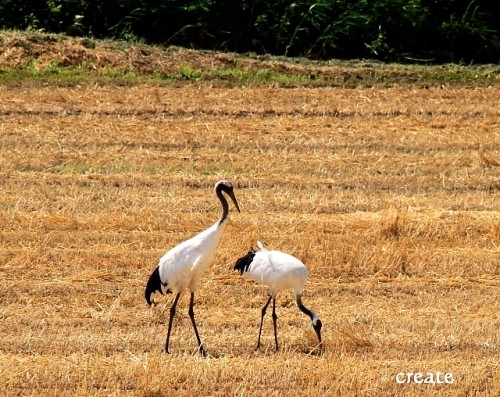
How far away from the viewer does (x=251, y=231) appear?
501 inches

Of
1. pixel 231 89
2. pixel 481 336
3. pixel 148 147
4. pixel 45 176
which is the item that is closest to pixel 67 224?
pixel 45 176

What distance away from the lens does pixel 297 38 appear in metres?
23.7

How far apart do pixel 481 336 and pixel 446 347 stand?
17.8 inches

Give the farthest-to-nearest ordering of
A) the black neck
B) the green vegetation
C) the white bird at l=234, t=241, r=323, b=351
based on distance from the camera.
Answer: the green vegetation, the white bird at l=234, t=241, r=323, b=351, the black neck

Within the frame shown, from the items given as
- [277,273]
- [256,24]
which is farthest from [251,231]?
[256,24]

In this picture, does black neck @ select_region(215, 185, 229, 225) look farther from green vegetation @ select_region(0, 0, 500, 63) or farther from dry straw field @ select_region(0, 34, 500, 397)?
green vegetation @ select_region(0, 0, 500, 63)

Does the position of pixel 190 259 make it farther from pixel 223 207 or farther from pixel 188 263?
pixel 223 207

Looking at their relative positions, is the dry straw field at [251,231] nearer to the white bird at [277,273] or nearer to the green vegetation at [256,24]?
the white bird at [277,273]

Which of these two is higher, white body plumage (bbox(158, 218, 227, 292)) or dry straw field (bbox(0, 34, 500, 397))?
white body plumage (bbox(158, 218, 227, 292))

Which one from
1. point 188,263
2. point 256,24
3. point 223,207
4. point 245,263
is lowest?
point 256,24

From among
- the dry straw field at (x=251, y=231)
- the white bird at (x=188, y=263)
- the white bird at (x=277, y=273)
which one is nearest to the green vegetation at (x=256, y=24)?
the dry straw field at (x=251, y=231)

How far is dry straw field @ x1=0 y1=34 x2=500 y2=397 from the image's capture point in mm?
8969

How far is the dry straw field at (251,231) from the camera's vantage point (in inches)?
353

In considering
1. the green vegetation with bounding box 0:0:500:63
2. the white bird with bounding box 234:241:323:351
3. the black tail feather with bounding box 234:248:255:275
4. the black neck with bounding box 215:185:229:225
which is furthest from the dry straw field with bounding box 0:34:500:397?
the green vegetation with bounding box 0:0:500:63
